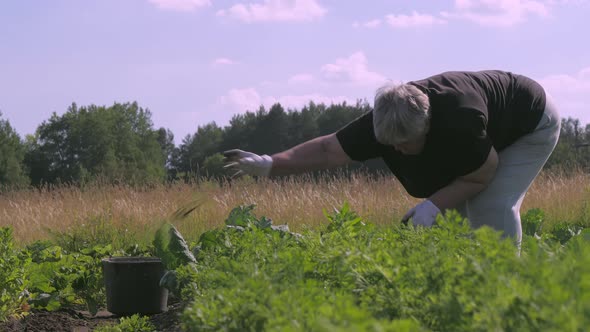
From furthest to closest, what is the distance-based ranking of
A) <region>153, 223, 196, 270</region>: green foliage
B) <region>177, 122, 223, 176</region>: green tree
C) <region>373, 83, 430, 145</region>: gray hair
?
1. <region>177, 122, 223, 176</region>: green tree
2. <region>153, 223, 196, 270</region>: green foliage
3. <region>373, 83, 430, 145</region>: gray hair

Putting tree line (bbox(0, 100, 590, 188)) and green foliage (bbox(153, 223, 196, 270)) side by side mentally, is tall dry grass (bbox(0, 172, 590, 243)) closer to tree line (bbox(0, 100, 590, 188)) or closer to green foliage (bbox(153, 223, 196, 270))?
green foliage (bbox(153, 223, 196, 270))

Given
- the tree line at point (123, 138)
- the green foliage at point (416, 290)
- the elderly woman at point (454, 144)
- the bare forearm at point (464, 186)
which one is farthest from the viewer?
the tree line at point (123, 138)

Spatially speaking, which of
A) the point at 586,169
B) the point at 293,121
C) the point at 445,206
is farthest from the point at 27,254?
the point at 293,121

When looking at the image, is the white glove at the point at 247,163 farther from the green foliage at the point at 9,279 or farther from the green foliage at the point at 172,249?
the green foliage at the point at 9,279

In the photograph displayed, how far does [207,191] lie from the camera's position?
911 centimetres

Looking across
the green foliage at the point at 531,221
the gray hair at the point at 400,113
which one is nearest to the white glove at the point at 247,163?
the gray hair at the point at 400,113

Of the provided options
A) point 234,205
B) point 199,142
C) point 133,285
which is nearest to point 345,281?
point 133,285

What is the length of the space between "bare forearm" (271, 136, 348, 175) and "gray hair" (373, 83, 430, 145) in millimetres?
597

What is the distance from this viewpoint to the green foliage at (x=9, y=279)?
3.77 meters

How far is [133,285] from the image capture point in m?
4.43

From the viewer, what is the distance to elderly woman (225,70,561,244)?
127 inches

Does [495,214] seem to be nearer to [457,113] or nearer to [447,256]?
[457,113]

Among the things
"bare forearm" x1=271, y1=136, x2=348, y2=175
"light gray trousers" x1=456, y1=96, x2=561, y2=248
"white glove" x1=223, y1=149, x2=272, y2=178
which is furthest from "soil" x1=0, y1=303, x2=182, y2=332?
"light gray trousers" x1=456, y1=96, x2=561, y2=248

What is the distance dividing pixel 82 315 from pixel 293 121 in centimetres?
4621
